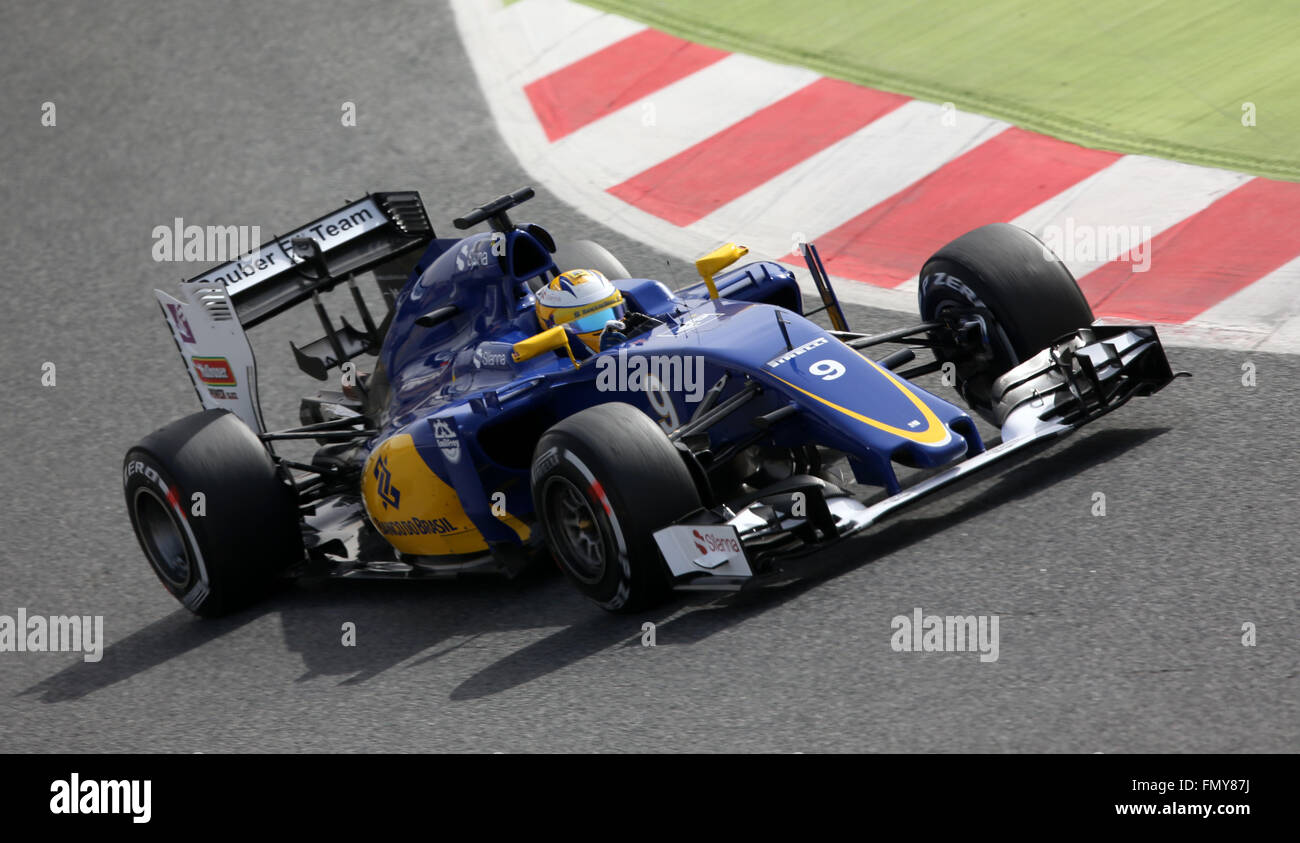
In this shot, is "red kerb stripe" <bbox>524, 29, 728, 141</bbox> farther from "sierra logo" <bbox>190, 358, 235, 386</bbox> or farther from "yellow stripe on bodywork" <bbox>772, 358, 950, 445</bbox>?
"yellow stripe on bodywork" <bbox>772, 358, 950, 445</bbox>

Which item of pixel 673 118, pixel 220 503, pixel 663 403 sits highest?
pixel 673 118

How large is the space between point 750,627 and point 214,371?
10.8 feet

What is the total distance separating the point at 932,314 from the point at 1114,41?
466cm

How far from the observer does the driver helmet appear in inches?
263

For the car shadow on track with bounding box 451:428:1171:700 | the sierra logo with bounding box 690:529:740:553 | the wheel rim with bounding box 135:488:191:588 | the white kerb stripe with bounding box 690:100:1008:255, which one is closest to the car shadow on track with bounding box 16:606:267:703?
the wheel rim with bounding box 135:488:191:588

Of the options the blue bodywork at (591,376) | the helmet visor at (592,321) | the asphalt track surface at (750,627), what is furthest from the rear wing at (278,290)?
the helmet visor at (592,321)

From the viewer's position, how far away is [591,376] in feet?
21.1

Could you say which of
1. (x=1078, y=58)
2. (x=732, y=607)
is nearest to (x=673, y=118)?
(x=1078, y=58)

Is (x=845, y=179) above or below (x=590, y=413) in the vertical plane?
above

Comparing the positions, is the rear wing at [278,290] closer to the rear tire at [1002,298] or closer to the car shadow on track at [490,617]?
the car shadow on track at [490,617]

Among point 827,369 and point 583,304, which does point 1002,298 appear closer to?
point 827,369

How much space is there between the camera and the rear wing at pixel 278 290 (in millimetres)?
7539

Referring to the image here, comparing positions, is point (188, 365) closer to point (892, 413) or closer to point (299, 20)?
point (892, 413)

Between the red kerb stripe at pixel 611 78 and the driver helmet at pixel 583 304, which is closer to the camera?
the driver helmet at pixel 583 304
